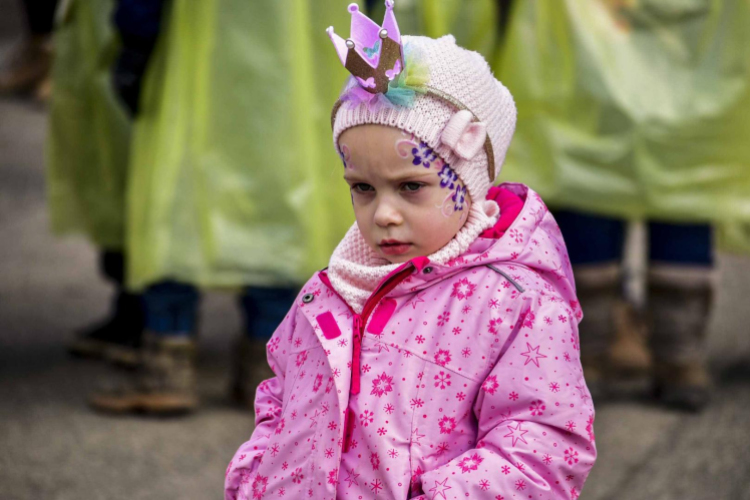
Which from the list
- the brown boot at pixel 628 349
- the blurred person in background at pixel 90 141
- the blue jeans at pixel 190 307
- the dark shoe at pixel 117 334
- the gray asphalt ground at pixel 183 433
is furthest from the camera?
the dark shoe at pixel 117 334

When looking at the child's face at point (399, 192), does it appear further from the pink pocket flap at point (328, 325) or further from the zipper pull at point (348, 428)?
the zipper pull at point (348, 428)

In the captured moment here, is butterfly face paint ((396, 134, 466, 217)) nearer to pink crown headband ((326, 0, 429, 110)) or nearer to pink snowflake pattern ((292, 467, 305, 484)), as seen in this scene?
pink crown headband ((326, 0, 429, 110))

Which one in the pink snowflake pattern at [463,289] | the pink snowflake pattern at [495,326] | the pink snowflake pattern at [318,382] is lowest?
the pink snowflake pattern at [318,382]

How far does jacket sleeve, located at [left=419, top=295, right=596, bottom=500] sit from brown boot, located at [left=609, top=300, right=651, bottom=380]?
8.99ft

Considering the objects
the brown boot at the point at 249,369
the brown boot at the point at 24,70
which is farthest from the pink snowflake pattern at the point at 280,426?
the brown boot at the point at 24,70

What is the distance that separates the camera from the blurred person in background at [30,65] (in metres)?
8.96

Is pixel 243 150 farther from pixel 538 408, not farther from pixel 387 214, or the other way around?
pixel 538 408

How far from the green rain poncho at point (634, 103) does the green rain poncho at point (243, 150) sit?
0.70 metres

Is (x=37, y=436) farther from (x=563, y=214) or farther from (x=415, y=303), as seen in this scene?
(x=415, y=303)

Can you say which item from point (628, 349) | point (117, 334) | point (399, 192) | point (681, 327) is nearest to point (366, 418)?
point (399, 192)

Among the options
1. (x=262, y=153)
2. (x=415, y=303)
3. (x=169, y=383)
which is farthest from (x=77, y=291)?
(x=415, y=303)

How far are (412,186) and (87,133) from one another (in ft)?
9.64

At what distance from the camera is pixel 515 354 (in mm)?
1792

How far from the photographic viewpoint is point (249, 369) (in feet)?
13.4
